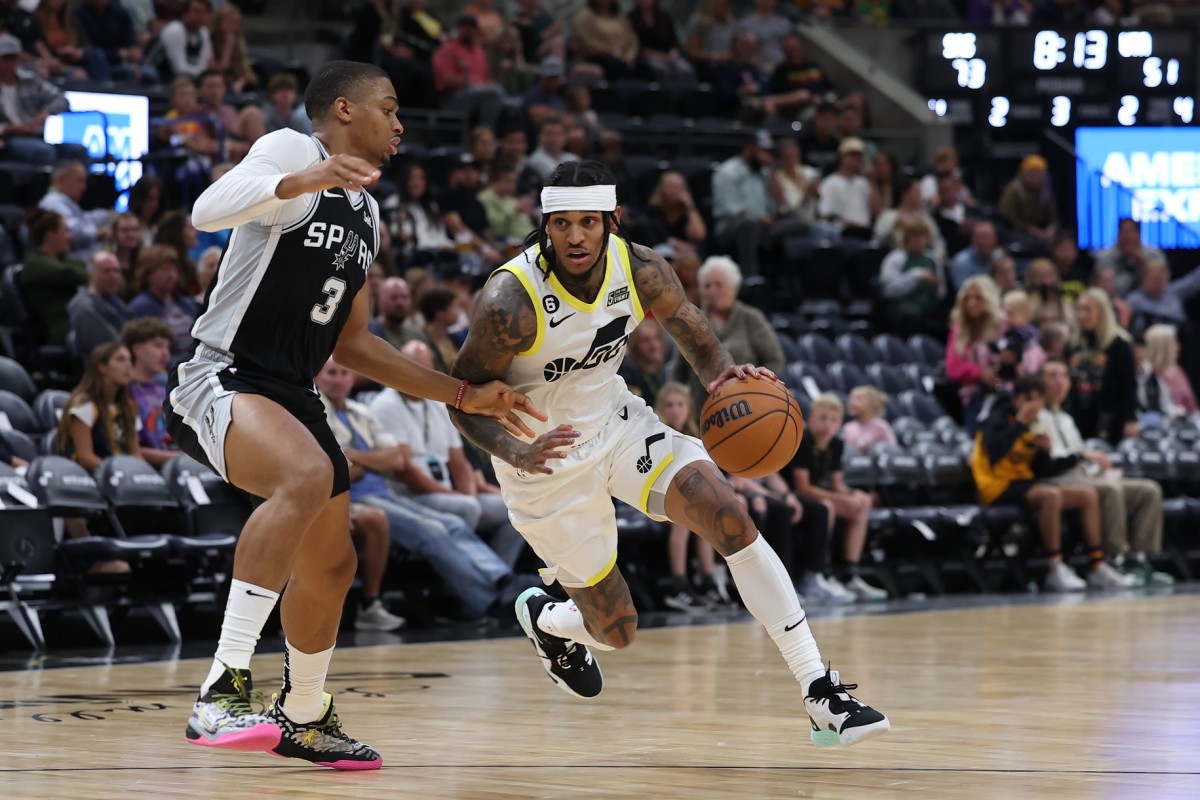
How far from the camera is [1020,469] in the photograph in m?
12.5

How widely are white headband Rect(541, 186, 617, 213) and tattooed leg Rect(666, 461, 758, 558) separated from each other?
79 centimetres

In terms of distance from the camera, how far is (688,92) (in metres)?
17.3

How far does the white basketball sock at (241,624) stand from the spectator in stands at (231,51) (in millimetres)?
9617

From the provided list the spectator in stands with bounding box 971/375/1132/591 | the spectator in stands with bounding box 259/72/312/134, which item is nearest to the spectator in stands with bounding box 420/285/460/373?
the spectator in stands with bounding box 259/72/312/134

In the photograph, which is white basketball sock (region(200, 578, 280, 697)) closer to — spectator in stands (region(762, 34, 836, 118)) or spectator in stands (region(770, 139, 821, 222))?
spectator in stands (region(770, 139, 821, 222))

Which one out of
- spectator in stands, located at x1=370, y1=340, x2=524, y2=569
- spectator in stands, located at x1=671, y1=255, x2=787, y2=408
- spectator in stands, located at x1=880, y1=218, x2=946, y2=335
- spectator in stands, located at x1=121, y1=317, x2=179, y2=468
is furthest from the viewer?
spectator in stands, located at x1=880, y1=218, x2=946, y2=335

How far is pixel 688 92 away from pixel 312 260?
12.8 metres

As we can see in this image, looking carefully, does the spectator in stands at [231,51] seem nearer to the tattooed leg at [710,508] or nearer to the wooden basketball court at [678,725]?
the wooden basketball court at [678,725]

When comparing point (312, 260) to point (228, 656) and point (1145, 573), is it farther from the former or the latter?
point (1145, 573)

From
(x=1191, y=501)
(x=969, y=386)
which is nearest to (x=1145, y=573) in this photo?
(x=1191, y=501)

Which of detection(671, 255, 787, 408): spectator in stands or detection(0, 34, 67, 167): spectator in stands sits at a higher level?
detection(0, 34, 67, 167): spectator in stands

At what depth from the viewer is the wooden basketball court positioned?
4.54m

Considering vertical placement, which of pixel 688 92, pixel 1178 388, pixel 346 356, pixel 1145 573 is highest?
pixel 688 92

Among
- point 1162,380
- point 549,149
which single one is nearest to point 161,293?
point 549,149
